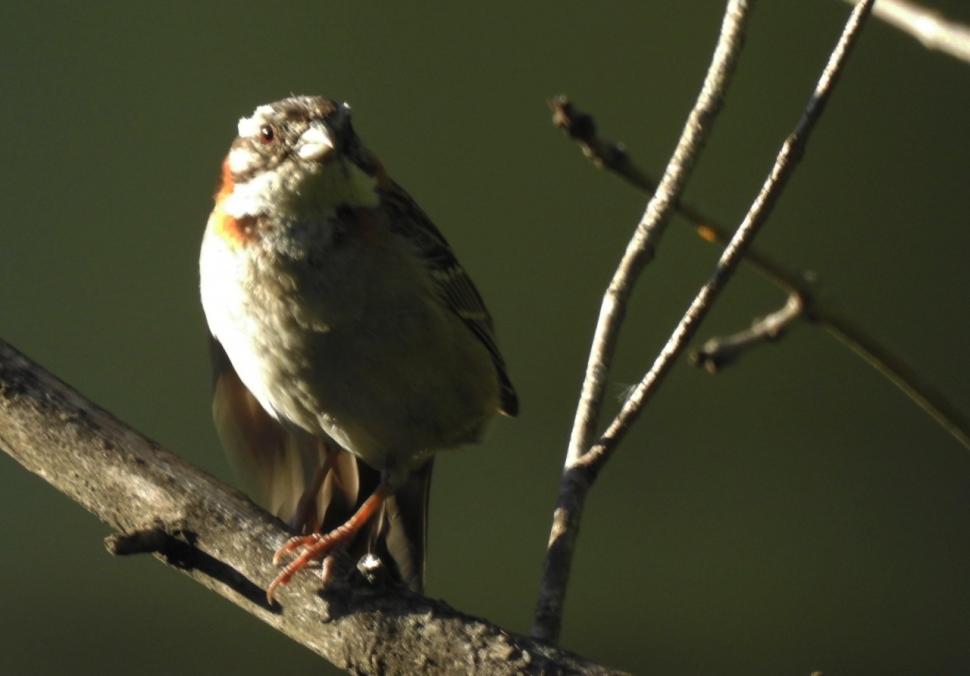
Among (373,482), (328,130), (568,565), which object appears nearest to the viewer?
(568,565)

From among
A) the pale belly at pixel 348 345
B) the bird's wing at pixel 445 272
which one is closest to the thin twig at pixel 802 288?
the pale belly at pixel 348 345

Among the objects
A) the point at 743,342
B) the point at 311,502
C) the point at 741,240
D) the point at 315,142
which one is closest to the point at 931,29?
the point at 741,240

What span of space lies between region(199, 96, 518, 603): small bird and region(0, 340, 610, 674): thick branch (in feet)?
1.26

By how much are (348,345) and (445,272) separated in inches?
18.2

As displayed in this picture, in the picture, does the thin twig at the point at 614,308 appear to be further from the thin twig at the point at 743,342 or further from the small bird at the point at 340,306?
the small bird at the point at 340,306

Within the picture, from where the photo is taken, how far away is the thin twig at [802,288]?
2.36 meters

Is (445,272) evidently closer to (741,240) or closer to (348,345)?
(348,345)

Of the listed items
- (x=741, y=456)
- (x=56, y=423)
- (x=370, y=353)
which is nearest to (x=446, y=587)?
(x=741, y=456)

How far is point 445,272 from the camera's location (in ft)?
12.4

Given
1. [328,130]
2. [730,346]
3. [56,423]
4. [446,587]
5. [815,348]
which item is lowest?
[56,423]

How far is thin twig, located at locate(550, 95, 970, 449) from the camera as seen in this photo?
93.0 inches

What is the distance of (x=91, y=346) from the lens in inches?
220

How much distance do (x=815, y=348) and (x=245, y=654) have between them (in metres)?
2.48

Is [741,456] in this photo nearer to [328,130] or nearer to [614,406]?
[614,406]
